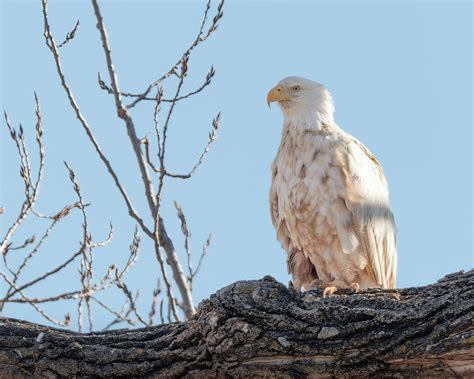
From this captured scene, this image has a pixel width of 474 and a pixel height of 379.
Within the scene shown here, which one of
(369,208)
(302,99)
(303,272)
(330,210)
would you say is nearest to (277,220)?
(303,272)

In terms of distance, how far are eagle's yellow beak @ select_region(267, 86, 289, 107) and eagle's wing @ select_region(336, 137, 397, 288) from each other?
883mm

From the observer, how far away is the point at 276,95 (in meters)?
7.66

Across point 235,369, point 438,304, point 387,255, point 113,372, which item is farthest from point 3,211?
point 387,255

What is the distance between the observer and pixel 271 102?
771 cm

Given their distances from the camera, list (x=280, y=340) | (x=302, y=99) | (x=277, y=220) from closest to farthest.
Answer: (x=280, y=340), (x=277, y=220), (x=302, y=99)

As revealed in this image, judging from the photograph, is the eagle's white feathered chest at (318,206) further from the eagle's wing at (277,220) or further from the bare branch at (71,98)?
the bare branch at (71,98)

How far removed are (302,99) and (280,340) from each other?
4203mm

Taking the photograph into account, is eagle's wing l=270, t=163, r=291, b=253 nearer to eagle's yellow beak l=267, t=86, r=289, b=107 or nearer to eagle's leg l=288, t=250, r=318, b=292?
eagle's leg l=288, t=250, r=318, b=292

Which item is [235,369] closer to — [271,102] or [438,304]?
[438,304]

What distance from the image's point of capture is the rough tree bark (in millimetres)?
3496

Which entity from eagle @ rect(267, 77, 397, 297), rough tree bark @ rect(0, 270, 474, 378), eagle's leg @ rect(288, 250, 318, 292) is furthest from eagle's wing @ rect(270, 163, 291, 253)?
rough tree bark @ rect(0, 270, 474, 378)

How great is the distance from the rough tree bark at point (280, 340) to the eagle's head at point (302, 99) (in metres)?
3.52

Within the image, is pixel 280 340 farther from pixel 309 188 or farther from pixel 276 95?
pixel 276 95

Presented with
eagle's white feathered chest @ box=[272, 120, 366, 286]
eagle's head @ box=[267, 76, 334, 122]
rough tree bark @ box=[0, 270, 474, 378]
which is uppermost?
eagle's head @ box=[267, 76, 334, 122]
